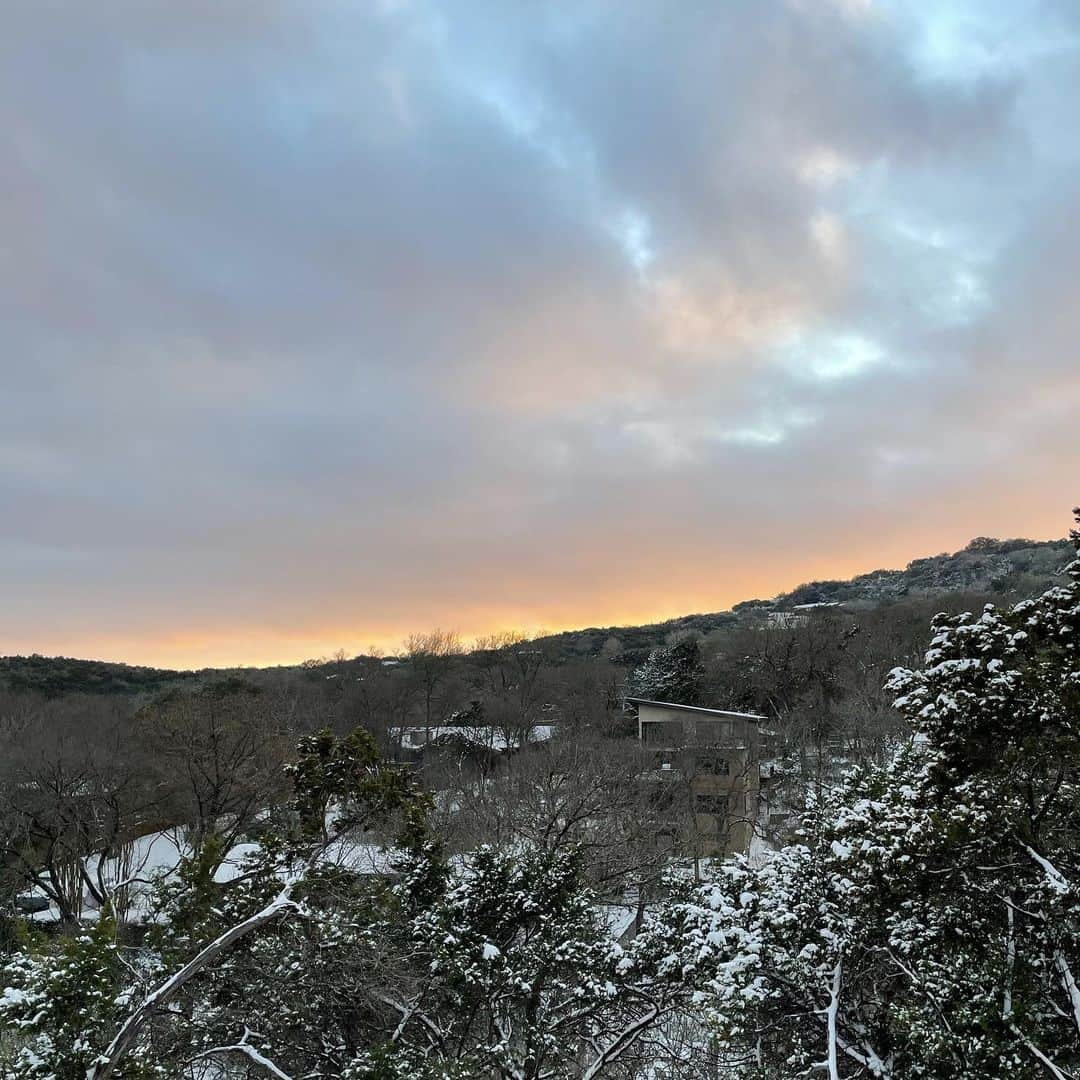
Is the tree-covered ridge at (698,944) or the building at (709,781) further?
the building at (709,781)

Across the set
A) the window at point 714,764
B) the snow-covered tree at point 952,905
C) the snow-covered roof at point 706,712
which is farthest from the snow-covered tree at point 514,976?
the snow-covered roof at point 706,712

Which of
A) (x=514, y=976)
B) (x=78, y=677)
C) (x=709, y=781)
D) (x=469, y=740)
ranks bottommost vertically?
(x=709, y=781)

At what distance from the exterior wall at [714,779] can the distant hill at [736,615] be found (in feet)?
65.7

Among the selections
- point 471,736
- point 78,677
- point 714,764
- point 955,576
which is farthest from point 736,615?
point 78,677

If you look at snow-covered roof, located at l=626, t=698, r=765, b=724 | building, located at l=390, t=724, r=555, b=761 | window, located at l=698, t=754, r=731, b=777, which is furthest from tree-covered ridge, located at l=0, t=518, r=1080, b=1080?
building, located at l=390, t=724, r=555, b=761

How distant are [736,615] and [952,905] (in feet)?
305

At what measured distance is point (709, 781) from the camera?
1180 inches

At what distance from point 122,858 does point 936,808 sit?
29.0 metres

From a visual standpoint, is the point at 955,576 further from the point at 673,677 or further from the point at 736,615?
the point at 673,677

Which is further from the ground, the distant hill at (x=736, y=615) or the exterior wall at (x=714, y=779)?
the distant hill at (x=736, y=615)

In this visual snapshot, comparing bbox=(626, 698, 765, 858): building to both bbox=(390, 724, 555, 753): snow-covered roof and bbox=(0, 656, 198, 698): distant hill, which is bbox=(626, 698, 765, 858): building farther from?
bbox=(0, 656, 198, 698): distant hill

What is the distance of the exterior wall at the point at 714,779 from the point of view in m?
27.9

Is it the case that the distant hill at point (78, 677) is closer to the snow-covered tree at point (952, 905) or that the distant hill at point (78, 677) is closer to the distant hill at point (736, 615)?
the distant hill at point (736, 615)

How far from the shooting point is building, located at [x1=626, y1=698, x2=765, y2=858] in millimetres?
27297
